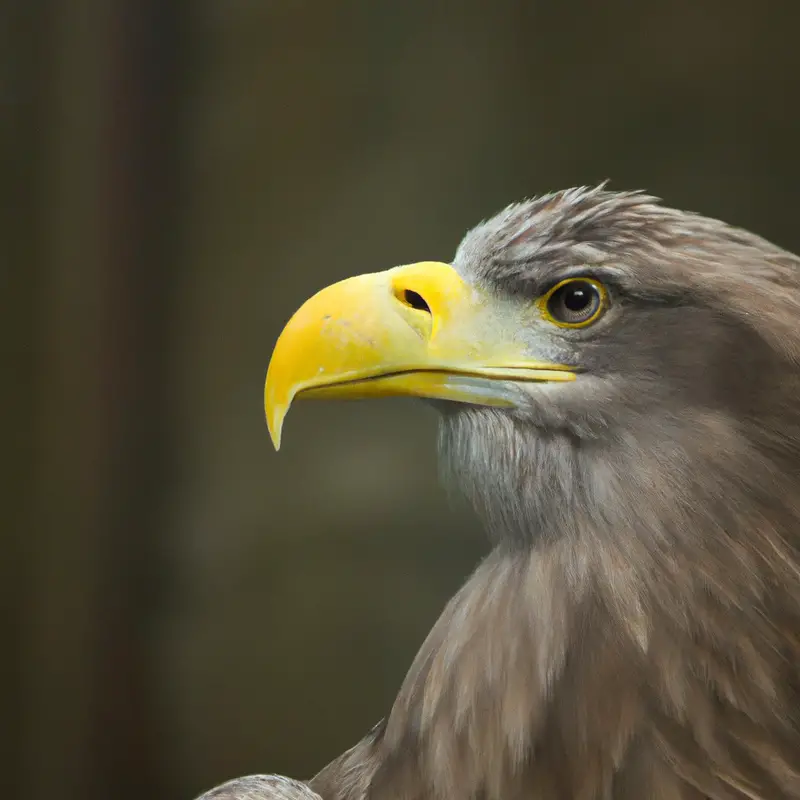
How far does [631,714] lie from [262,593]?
46.4 inches

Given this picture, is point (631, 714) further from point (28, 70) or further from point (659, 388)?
point (28, 70)

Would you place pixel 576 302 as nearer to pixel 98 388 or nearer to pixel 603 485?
pixel 603 485

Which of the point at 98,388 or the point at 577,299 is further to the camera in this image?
the point at 98,388

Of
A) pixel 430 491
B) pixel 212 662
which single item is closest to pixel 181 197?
pixel 430 491

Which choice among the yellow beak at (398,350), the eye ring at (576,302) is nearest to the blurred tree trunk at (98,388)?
the yellow beak at (398,350)

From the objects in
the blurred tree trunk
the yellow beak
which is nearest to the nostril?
the yellow beak

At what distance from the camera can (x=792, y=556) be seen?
766 mm

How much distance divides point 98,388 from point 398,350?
1118 mm

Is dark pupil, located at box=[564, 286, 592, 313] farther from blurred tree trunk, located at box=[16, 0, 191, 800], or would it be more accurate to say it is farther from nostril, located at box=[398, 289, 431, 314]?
blurred tree trunk, located at box=[16, 0, 191, 800]

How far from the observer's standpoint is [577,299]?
0.83 m

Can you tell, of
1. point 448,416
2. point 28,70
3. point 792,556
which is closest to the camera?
point 792,556

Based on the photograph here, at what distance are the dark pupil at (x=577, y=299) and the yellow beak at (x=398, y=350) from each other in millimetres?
57

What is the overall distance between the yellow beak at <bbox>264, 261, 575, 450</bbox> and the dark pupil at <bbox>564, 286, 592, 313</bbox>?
6 centimetres

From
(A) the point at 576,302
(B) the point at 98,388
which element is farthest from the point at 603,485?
(B) the point at 98,388
